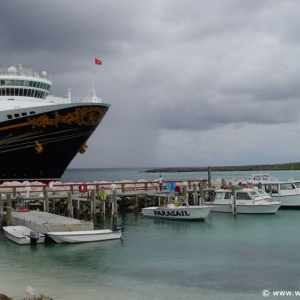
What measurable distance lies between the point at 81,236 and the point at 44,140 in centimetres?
1906

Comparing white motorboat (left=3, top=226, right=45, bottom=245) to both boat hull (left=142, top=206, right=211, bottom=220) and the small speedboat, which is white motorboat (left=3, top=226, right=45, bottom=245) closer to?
the small speedboat

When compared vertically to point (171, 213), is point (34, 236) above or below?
below

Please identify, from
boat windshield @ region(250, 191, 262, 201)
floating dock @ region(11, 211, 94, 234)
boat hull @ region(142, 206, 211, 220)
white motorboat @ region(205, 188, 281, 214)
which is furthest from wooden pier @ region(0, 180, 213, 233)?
boat windshield @ region(250, 191, 262, 201)

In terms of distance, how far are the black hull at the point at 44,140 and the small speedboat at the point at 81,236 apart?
18.5 meters

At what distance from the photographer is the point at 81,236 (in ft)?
75.5

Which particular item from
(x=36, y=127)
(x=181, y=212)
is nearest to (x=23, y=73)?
(x=36, y=127)

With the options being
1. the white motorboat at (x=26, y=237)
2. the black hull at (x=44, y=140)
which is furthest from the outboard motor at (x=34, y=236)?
the black hull at (x=44, y=140)

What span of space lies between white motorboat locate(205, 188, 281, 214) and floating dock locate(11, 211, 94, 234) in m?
12.7

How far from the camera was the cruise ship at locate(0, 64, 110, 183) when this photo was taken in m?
A: 39.4

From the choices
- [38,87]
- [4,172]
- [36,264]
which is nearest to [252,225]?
[36,264]

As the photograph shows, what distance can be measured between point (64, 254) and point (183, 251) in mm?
5461

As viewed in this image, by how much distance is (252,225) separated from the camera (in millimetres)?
29750

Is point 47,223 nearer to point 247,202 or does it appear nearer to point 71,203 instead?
point 71,203

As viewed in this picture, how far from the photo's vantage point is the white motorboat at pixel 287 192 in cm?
3806
